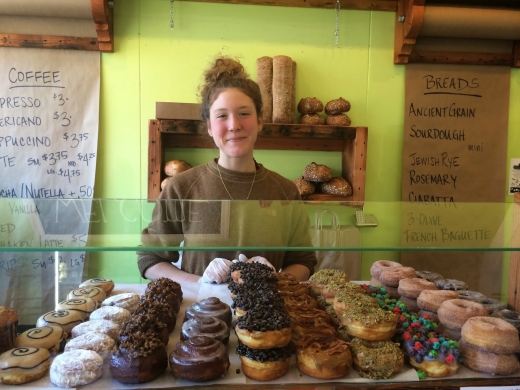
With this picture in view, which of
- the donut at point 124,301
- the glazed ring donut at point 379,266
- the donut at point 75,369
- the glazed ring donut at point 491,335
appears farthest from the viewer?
the glazed ring donut at point 379,266

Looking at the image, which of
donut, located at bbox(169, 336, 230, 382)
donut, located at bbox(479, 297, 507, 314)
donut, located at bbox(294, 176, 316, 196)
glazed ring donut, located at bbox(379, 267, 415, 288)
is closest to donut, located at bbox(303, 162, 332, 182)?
donut, located at bbox(294, 176, 316, 196)

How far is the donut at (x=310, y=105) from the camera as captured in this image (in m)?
3.02

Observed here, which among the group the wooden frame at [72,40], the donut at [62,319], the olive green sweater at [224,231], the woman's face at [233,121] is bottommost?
the donut at [62,319]

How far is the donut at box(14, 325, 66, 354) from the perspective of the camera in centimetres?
116

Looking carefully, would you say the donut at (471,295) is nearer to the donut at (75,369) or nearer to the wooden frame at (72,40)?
the donut at (75,369)

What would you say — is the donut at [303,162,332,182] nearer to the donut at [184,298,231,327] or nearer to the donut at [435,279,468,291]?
the donut at [435,279,468,291]

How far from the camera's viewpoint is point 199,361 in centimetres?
104

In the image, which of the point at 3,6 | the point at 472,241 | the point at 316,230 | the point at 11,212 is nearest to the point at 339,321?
the point at 316,230

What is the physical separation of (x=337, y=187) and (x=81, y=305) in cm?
202

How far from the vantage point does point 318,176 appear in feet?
9.79

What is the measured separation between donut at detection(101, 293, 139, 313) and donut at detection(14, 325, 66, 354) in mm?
231

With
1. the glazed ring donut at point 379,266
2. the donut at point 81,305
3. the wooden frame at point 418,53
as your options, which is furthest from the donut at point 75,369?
the wooden frame at point 418,53

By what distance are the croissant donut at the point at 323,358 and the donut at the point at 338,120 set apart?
213cm

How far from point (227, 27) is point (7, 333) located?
8.66 ft
